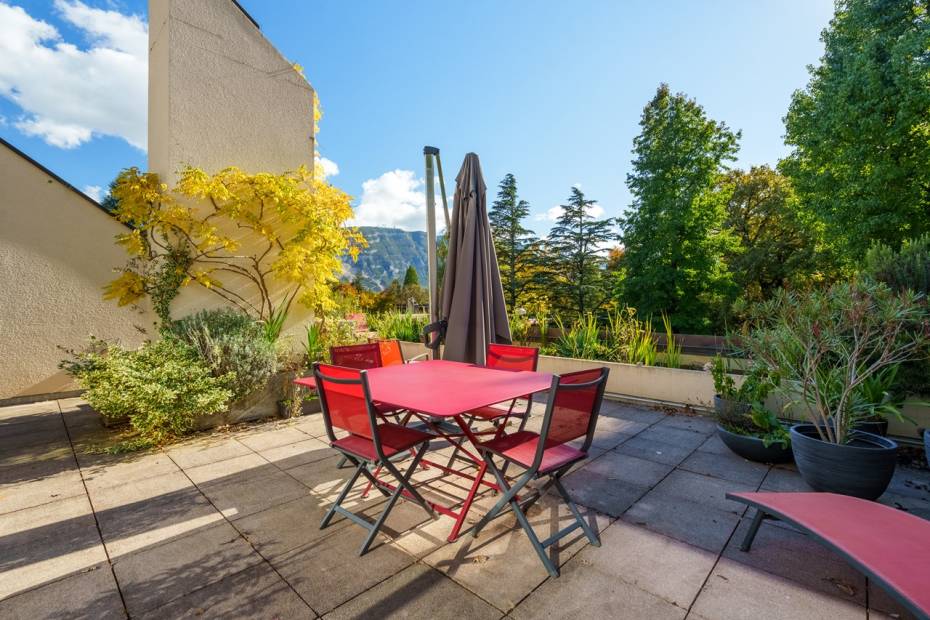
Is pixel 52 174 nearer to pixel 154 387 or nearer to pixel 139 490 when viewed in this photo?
pixel 154 387

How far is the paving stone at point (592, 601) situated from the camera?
1712mm

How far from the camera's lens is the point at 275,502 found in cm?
277

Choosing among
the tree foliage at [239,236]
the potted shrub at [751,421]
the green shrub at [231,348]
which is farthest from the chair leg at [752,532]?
the tree foliage at [239,236]

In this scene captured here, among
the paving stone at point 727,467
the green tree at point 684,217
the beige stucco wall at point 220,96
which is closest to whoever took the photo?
the paving stone at point 727,467

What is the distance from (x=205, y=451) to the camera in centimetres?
377

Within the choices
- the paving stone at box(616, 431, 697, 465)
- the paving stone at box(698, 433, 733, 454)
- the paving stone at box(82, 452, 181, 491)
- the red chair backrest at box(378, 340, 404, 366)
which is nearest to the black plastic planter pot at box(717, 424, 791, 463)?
the paving stone at box(698, 433, 733, 454)

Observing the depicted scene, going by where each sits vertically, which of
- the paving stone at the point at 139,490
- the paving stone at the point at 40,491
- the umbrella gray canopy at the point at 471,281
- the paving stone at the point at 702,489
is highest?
the umbrella gray canopy at the point at 471,281

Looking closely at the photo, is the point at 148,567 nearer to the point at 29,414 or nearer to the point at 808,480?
the point at 808,480

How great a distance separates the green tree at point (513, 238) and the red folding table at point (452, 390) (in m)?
20.8

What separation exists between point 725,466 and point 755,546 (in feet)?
4.14

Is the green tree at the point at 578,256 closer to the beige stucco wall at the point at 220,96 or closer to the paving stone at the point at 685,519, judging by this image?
the beige stucco wall at the point at 220,96

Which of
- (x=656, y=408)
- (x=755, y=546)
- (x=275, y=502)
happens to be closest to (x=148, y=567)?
(x=275, y=502)

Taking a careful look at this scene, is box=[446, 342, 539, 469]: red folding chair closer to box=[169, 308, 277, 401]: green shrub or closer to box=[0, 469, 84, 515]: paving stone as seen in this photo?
box=[169, 308, 277, 401]: green shrub

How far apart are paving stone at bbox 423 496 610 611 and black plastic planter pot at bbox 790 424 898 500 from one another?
1.57 m
